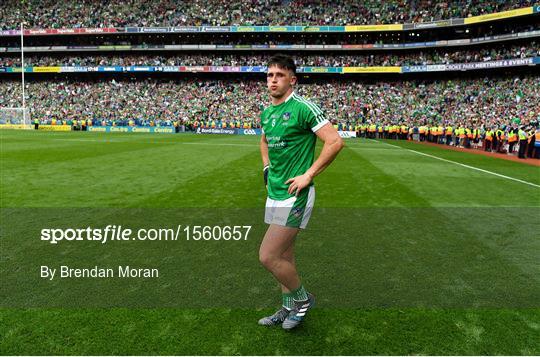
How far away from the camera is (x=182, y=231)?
6.68 metres

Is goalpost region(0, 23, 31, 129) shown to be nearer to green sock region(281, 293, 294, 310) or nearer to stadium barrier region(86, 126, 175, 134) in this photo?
stadium barrier region(86, 126, 175, 134)

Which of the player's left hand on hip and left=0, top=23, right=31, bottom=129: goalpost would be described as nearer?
the player's left hand on hip

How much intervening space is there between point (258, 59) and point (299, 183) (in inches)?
2331

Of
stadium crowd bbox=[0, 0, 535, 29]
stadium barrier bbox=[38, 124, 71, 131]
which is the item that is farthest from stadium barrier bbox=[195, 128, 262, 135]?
stadium crowd bbox=[0, 0, 535, 29]

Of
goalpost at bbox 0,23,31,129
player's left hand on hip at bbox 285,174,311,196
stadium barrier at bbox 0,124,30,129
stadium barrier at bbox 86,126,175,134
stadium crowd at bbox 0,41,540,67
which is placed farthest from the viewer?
stadium crowd at bbox 0,41,540,67

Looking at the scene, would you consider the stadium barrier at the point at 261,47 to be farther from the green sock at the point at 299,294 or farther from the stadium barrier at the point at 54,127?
the green sock at the point at 299,294

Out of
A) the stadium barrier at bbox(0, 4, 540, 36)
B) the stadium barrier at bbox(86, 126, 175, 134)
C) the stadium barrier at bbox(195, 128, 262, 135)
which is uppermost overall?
the stadium barrier at bbox(0, 4, 540, 36)

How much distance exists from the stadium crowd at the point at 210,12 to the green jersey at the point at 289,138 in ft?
192

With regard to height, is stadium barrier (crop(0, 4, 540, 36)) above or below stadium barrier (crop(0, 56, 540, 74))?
above

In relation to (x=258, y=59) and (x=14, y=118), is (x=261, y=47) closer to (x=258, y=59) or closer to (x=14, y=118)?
(x=258, y=59)

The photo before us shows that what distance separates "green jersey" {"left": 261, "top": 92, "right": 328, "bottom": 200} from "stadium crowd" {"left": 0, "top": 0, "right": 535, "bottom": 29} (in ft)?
192

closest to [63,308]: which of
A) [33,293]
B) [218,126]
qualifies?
[33,293]

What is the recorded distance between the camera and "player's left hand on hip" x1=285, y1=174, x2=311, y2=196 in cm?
329

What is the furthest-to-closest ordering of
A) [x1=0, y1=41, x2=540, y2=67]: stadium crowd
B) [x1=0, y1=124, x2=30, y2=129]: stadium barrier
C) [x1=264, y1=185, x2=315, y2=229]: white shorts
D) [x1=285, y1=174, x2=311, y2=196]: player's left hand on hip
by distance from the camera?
[x1=0, y1=41, x2=540, y2=67]: stadium crowd
[x1=0, y1=124, x2=30, y2=129]: stadium barrier
[x1=264, y1=185, x2=315, y2=229]: white shorts
[x1=285, y1=174, x2=311, y2=196]: player's left hand on hip
